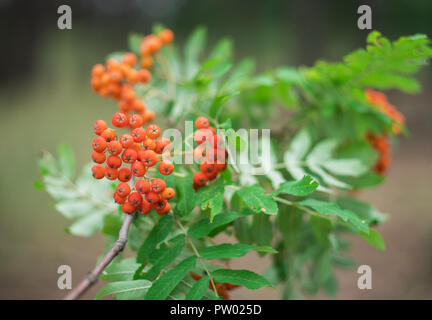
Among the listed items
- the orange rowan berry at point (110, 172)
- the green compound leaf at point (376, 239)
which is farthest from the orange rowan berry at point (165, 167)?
the green compound leaf at point (376, 239)

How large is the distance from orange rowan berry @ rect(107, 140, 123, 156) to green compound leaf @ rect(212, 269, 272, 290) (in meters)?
0.36

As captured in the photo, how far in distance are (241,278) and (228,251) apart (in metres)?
0.07

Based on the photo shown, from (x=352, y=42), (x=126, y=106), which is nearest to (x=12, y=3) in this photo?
(x=352, y=42)

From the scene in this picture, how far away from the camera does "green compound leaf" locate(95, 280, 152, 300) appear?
0.79 metres

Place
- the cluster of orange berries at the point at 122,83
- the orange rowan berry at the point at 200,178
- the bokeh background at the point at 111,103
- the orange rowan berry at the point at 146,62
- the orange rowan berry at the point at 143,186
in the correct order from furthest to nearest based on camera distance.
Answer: the bokeh background at the point at 111,103, the orange rowan berry at the point at 146,62, the cluster of orange berries at the point at 122,83, the orange rowan berry at the point at 200,178, the orange rowan berry at the point at 143,186

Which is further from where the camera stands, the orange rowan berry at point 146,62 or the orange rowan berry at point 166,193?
the orange rowan berry at point 146,62

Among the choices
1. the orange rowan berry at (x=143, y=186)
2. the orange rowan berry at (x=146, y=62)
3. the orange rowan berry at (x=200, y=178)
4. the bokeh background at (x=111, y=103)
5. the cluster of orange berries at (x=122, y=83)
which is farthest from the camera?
the bokeh background at (x=111, y=103)

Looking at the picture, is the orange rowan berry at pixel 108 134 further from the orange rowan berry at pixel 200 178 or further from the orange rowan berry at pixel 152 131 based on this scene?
the orange rowan berry at pixel 200 178

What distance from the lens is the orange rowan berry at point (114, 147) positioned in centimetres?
78

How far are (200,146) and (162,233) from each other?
0.76ft

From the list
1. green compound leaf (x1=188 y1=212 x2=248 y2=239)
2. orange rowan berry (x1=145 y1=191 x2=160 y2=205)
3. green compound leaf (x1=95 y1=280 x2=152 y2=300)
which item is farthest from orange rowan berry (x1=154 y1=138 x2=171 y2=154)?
green compound leaf (x1=95 y1=280 x2=152 y2=300)

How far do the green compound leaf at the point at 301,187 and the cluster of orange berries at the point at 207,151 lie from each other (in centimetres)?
16
